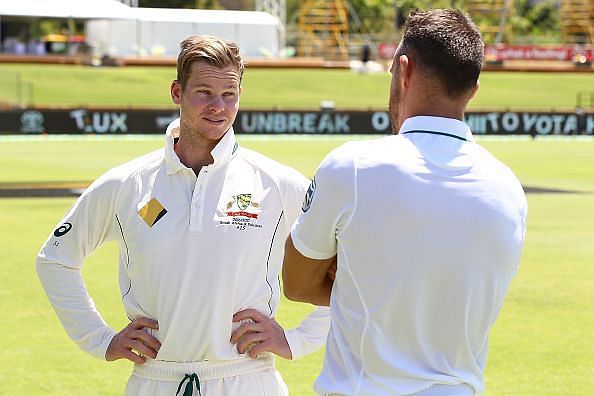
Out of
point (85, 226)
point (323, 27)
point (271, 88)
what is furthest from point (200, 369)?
point (323, 27)

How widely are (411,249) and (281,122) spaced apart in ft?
113

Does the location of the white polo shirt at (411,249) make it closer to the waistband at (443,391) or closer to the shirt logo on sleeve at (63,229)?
the waistband at (443,391)

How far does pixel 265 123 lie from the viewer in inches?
1469

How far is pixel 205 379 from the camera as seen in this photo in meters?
4.37

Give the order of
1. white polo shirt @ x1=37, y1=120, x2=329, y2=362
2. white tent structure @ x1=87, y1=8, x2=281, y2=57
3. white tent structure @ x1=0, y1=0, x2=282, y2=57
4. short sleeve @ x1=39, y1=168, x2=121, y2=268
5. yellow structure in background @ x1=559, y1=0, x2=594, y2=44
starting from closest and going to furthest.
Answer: white polo shirt @ x1=37, y1=120, x2=329, y2=362 → short sleeve @ x1=39, y1=168, x2=121, y2=268 → white tent structure @ x1=0, y1=0, x2=282, y2=57 → white tent structure @ x1=87, y1=8, x2=281, y2=57 → yellow structure in background @ x1=559, y1=0, x2=594, y2=44

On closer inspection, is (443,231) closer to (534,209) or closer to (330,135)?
(534,209)

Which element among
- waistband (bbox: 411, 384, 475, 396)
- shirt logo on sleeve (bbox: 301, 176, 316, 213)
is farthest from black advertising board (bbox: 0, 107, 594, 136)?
waistband (bbox: 411, 384, 475, 396)

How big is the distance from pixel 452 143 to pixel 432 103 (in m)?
0.12

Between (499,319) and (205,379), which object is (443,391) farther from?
(499,319)

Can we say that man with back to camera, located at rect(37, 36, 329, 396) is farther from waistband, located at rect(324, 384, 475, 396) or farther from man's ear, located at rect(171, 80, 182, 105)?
waistband, located at rect(324, 384, 475, 396)

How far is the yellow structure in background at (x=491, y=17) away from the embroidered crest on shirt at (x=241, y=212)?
244ft

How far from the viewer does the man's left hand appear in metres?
4.35

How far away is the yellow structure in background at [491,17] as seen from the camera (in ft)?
261

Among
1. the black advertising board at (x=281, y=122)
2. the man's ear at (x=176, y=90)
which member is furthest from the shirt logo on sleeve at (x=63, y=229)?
the black advertising board at (x=281, y=122)
